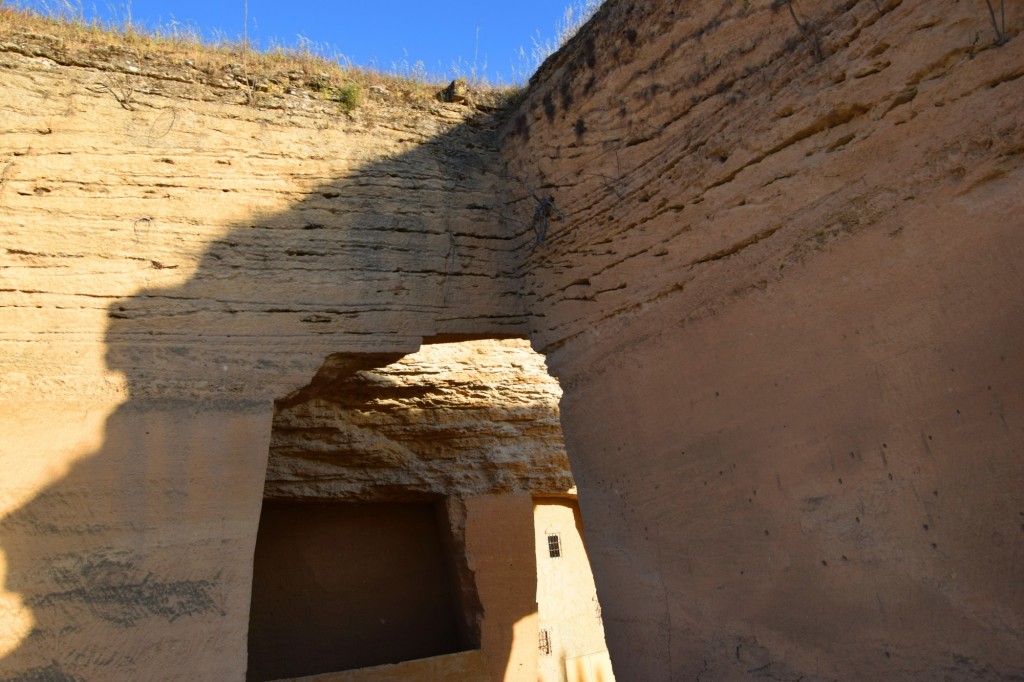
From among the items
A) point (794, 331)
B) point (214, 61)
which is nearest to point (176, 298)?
point (214, 61)

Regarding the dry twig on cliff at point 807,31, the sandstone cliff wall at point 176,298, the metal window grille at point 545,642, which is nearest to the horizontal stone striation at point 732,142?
the dry twig on cliff at point 807,31

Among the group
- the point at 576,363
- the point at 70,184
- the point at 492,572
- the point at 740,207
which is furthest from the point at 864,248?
the point at 492,572

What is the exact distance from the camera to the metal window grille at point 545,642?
10859 mm

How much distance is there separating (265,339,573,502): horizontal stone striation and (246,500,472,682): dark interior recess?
0.45 metres

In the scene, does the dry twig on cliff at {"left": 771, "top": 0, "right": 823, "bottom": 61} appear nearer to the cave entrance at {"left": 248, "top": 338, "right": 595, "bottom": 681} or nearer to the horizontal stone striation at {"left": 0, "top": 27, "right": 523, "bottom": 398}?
the horizontal stone striation at {"left": 0, "top": 27, "right": 523, "bottom": 398}

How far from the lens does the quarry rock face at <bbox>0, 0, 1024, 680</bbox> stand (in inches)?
122

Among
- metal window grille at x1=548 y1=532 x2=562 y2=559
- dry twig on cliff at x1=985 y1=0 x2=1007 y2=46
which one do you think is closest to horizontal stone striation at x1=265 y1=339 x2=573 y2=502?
metal window grille at x1=548 y1=532 x2=562 y2=559

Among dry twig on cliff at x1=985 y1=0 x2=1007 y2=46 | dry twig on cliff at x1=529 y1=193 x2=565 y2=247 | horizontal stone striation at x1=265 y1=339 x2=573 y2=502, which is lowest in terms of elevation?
horizontal stone striation at x1=265 y1=339 x2=573 y2=502

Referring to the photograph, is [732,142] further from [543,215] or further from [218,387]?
[218,387]

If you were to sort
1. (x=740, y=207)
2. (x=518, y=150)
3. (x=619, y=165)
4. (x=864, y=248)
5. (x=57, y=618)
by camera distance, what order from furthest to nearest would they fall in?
(x=518, y=150)
(x=619, y=165)
(x=740, y=207)
(x=57, y=618)
(x=864, y=248)

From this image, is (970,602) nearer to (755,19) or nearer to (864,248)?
(864,248)

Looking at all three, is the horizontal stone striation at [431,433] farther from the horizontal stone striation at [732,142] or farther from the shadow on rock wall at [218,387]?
the horizontal stone striation at [732,142]

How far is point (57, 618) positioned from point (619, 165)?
3.61m

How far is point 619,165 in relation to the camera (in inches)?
185
